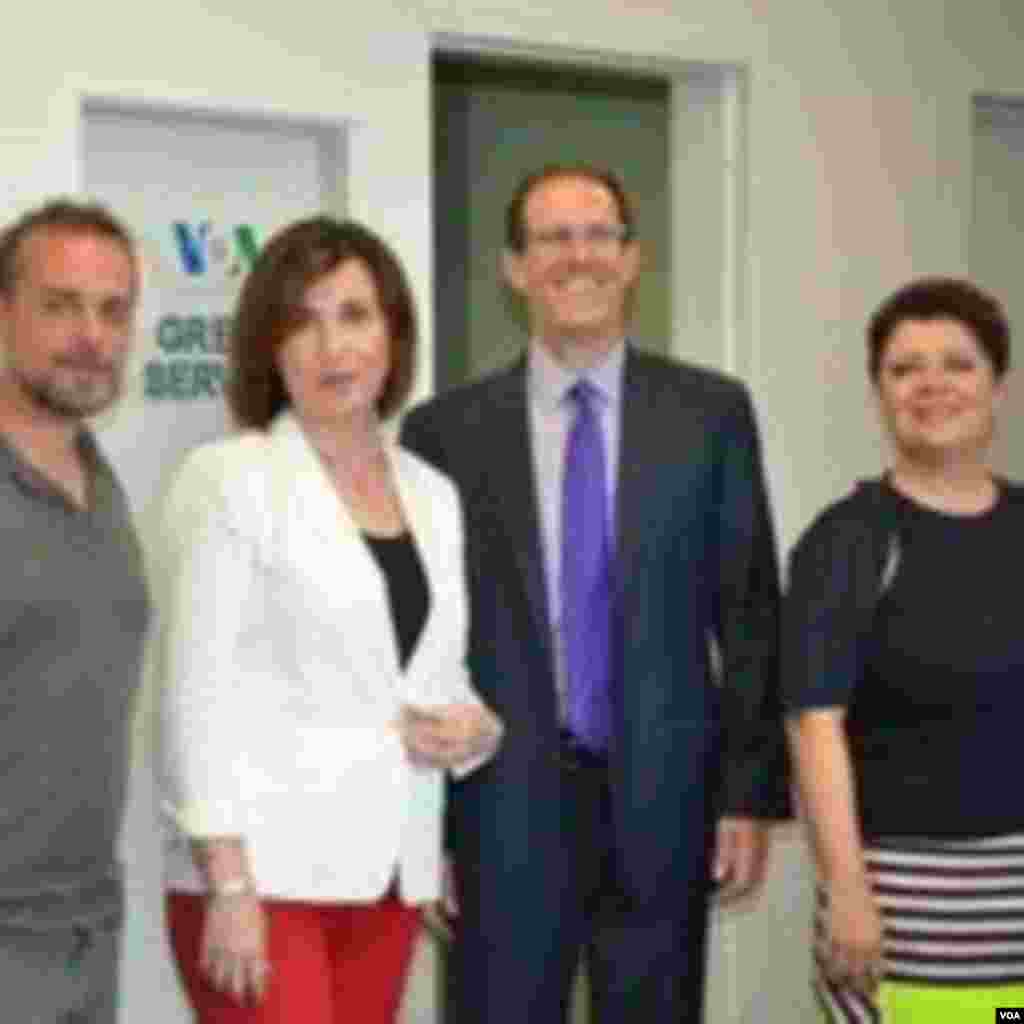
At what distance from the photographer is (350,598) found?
2570 mm

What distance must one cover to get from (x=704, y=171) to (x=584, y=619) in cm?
164

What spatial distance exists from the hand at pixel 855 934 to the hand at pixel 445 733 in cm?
50

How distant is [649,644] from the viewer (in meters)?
2.94

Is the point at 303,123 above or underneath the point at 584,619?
above

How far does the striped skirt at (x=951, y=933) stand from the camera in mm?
2656

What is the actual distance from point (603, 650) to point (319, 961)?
624mm

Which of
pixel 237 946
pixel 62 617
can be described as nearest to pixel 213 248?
pixel 62 617

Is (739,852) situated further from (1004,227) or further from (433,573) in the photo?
(1004,227)

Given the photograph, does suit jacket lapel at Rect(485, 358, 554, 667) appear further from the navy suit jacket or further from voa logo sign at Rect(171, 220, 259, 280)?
voa logo sign at Rect(171, 220, 259, 280)

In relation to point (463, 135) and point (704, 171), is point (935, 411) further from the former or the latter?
point (463, 135)

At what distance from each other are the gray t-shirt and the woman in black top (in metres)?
0.88

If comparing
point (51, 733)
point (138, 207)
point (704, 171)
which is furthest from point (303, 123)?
point (51, 733)

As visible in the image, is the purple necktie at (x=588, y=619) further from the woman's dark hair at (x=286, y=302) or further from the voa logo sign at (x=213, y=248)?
the voa logo sign at (x=213, y=248)

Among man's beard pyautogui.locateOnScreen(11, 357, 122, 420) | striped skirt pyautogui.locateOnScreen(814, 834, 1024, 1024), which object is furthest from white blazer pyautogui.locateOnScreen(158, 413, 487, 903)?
striped skirt pyautogui.locateOnScreen(814, 834, 1024, 1024)
